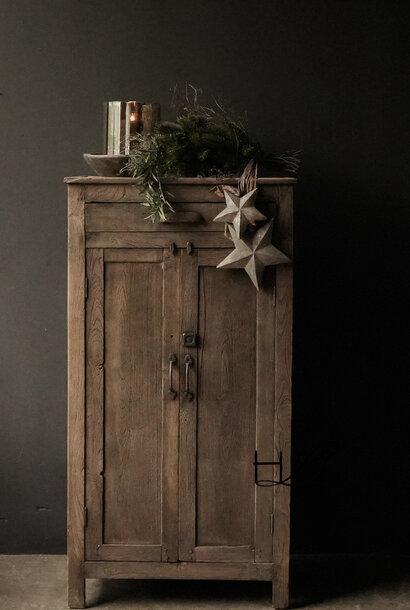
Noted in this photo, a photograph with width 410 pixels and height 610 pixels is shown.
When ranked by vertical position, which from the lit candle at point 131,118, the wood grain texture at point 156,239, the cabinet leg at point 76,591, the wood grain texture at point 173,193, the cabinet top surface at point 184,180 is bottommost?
the cabinet leg at point 76,591

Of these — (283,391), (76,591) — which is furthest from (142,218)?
(76,591)

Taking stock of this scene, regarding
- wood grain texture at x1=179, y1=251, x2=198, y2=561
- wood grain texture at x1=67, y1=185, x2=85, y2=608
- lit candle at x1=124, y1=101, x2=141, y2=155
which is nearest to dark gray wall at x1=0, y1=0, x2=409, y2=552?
lit candle at x1=124, y1=101, x2=141, y2=155

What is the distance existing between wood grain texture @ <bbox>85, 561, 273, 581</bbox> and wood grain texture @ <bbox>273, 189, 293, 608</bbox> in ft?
0.23

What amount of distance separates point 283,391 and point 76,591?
1.10 m

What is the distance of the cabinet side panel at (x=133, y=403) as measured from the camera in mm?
2998

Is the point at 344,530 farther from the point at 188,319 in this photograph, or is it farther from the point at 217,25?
the point at 217,25

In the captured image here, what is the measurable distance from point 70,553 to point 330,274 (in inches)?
62.4

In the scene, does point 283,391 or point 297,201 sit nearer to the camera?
point 283,391

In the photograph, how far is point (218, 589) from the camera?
3.29 meters

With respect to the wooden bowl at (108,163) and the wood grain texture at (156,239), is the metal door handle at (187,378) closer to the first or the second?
the wood grain texture at (156,239)

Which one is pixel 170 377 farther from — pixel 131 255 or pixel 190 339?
pixel 131 255

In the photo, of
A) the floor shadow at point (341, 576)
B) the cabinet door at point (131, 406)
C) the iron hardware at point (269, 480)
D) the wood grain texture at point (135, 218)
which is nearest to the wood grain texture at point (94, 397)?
the cabinet door at point (131, 406)

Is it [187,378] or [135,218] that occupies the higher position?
[135,218]

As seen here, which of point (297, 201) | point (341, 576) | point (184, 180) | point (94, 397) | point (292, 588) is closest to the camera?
point (184, 180)
